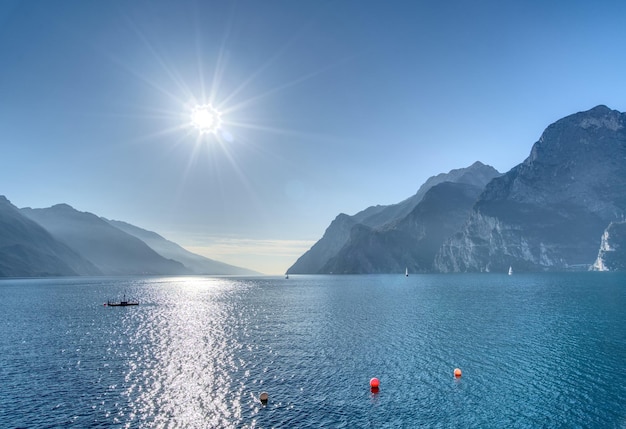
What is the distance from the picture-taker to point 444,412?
37812 mm

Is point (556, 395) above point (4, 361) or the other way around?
the other way around

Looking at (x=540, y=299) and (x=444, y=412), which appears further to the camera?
(x=540, y=299)

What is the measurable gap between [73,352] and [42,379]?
55.5ft

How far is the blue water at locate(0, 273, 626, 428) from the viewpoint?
37.0 m

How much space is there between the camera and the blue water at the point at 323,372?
3700cm

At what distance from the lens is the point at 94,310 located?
128625 mm

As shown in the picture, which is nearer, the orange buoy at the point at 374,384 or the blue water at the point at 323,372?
the blue water at the point at 323,372

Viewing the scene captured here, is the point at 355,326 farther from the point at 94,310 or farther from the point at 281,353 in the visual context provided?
the point at 94,310

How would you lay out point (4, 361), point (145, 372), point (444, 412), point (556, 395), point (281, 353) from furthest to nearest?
point (281, 353) → point (4, 361) → point (145, 372) → point (556, 395) → point (444, 412)

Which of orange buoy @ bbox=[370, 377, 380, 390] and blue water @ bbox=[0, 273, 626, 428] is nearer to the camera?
blue water @ bbox=[0, 273, 626, 428]

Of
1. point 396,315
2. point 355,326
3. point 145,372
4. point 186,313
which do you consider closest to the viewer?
point 145,372

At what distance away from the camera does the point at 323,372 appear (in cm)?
5116

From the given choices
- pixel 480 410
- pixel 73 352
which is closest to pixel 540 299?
pixel 480 410

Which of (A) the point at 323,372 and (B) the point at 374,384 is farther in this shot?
(A) the point at 323,372
